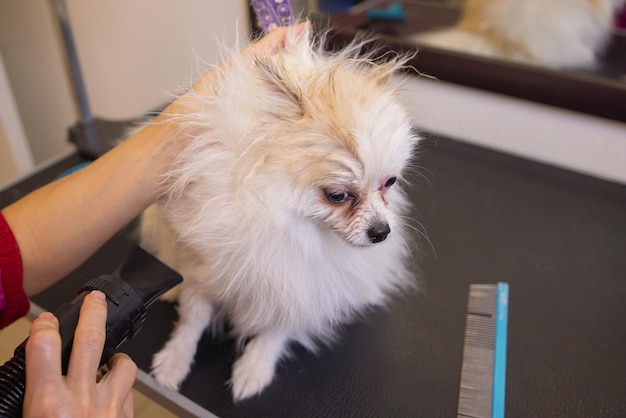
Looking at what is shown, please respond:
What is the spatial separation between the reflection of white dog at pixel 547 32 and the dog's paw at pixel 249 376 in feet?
2.80

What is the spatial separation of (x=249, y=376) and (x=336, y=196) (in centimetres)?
29

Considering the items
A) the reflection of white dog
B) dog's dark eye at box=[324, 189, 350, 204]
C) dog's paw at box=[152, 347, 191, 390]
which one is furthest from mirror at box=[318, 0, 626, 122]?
dog's paw at box=[152, 347, 191, 390]

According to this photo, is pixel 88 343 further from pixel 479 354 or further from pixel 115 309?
pixel 479 354

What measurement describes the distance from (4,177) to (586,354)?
1.46 meters

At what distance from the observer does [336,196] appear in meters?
0.59

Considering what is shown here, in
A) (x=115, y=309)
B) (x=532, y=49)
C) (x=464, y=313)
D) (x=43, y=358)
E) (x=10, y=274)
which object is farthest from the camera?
(x=532, y=49)

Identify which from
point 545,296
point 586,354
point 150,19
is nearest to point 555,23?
point 545,296

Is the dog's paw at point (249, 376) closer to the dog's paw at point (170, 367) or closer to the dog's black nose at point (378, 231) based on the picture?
the dog's paw at point (170, 367)

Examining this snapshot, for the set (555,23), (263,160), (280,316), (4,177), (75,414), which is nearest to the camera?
(75,414)

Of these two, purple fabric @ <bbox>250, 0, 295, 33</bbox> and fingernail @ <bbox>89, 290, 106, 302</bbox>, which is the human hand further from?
purple fabric @ <bbox>250, 0, 295, 33</bbox>

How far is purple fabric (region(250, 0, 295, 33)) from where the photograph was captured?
0.73 metres

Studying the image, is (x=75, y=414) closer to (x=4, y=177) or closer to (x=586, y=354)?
(x=586, y=354)

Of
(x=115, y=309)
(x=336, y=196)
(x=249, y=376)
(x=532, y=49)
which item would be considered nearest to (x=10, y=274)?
(x=115, y=309)

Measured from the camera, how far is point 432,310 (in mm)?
833
